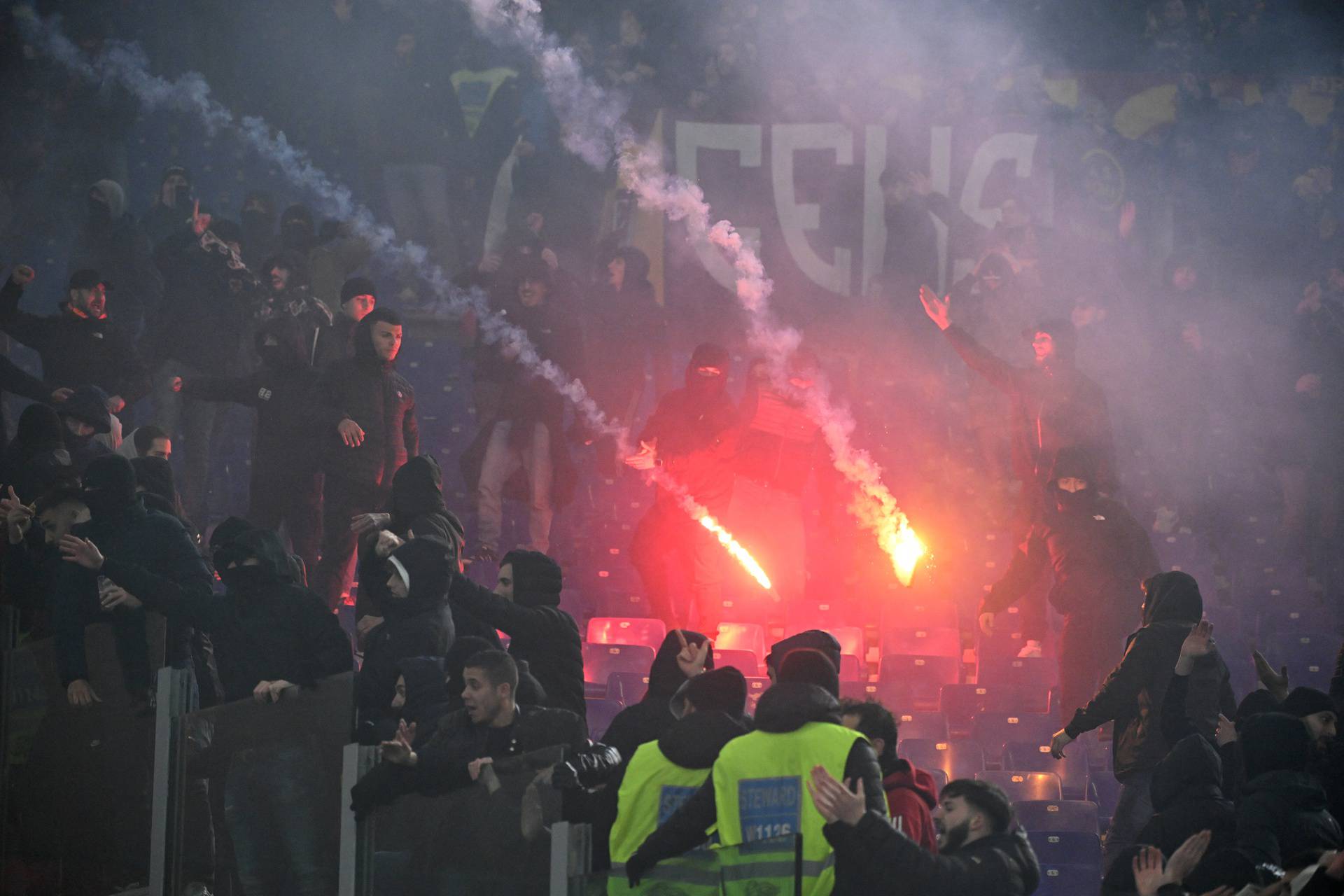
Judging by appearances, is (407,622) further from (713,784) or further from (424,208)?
(424,208)

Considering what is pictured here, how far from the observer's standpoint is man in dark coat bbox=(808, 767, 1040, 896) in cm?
422

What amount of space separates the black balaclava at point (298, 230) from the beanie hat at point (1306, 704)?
8659mm

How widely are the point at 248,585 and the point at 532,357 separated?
563 cm

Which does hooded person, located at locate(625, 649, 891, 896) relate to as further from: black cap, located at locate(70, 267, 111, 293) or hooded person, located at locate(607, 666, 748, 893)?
black cap, located at locate(70, 267, 111, 293)

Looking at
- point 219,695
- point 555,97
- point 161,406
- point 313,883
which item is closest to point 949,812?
point 313,883

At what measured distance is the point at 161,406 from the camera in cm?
1160

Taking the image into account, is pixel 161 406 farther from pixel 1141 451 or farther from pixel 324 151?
pixel 1141 451

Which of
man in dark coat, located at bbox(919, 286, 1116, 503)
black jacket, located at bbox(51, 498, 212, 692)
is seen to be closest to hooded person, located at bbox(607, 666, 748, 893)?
black jacket, located at bbox(51, 498, 212, 692)

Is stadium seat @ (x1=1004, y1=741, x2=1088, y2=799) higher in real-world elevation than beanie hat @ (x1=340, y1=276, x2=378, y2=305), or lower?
lower

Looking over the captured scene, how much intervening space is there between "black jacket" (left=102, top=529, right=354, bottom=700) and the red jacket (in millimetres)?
2301

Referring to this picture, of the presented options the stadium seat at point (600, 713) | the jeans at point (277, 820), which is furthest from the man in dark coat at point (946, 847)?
the stadium seat at point (600, 713)

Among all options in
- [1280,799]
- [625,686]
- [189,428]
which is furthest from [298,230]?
[1280,799]

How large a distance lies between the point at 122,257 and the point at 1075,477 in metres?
7.60

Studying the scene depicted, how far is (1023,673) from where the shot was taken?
9.23 m
